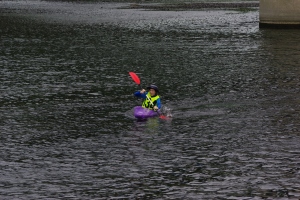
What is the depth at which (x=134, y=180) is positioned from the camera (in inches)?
565

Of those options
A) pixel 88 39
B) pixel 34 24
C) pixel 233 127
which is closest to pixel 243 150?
pixel 233 127

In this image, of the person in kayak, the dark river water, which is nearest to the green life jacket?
the person in kayak

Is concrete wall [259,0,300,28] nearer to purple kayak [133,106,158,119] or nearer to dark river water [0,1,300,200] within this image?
dark river water [0,1,300,200]

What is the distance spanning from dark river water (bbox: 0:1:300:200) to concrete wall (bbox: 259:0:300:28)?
483 inches

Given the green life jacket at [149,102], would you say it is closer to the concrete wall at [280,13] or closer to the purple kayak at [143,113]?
the purple kayak at [143,113]

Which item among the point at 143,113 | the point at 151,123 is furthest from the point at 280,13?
the point at 151,123

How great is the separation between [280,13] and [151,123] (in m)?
35.8

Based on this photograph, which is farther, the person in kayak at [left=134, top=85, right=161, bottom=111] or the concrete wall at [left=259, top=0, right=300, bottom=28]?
the concrete wall at [left=259, top=0, right=300, bottom=28]

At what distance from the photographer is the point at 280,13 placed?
53594 millimetres

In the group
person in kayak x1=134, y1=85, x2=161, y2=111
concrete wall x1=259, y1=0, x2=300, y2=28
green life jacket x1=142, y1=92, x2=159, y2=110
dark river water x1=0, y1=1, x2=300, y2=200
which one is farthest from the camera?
concrete wall x1=259, y1=0, x2=300, y2=28

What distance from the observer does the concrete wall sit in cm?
5259

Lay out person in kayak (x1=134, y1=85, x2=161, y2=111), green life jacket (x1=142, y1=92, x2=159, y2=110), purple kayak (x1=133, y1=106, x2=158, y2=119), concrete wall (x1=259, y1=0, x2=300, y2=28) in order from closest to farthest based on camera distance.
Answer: purple kayak (x1=133, y1=106, x2=158, y2=119) → person in kayak (x1=134, y1=85, x2=161, y2=111) → green life jacket (x1=142, y1=92, x2=159, y2=110) → concrete wall (x1=259, y1=0, x2=300, y2=28)

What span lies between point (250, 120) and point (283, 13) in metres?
34.9

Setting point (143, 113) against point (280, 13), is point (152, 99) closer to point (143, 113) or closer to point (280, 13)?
point (143, 113)
